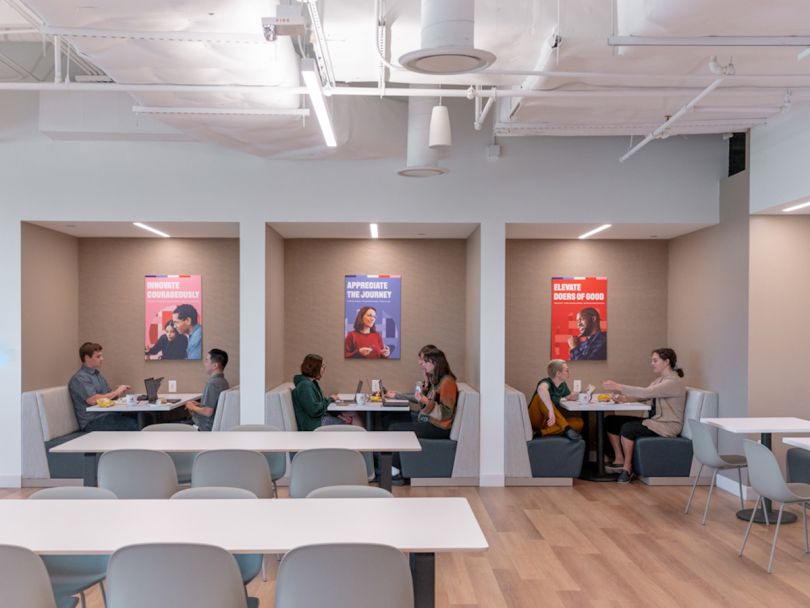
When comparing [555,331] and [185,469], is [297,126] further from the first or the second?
[555,331]

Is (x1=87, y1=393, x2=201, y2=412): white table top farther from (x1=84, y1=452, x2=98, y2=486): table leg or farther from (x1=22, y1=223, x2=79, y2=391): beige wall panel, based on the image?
(x1=84, y1=452, x2=98, y2=486): table leg

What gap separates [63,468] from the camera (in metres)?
8.04

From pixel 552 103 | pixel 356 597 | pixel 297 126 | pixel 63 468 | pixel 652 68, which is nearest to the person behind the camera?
pixel 356 597

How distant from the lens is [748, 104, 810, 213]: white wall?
683 cm

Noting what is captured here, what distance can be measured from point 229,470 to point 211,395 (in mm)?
3619

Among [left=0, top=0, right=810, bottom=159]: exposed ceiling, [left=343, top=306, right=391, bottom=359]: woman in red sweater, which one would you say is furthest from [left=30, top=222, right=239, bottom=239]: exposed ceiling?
[left=343, top=306, right=391, bottom=359]: woman in red sweater

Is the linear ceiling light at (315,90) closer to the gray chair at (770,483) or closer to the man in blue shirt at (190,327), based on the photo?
the gray chair at (770,483)

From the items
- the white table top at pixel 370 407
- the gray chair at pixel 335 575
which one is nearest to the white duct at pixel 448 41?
the gray chair at pixel 335 575

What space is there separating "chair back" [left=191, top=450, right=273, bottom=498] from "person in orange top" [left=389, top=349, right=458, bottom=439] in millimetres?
3477

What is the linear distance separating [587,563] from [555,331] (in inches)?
180

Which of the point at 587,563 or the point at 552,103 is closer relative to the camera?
the point at 587,563

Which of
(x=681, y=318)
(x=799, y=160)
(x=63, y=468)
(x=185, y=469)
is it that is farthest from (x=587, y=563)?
(x=63, y=468)

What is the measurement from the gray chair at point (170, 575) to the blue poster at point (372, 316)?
6.94m

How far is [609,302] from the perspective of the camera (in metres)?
9.96
